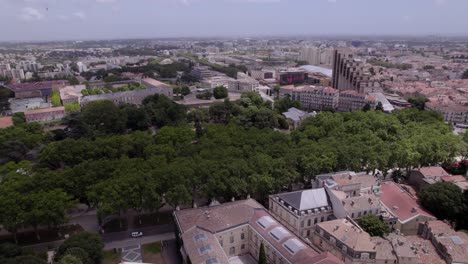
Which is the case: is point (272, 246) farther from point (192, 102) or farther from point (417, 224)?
point (192, 102)

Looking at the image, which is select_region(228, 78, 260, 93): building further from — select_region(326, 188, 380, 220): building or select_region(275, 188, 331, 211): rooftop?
select_region(326, 188, 380, 220): building

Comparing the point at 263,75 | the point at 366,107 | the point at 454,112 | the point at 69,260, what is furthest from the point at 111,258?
the point at 263,75

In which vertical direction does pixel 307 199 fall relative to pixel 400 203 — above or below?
above

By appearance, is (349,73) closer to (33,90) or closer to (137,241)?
(137,241)

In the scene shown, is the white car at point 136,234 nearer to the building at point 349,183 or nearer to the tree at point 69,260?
the tree at point 69,260

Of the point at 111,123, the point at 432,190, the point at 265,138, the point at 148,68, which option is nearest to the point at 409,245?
the point at 432,190

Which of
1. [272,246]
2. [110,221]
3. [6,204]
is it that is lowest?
[110,221]

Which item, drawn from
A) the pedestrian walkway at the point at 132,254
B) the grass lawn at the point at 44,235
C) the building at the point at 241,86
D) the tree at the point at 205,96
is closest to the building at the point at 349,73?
the building at the point at 241,86
